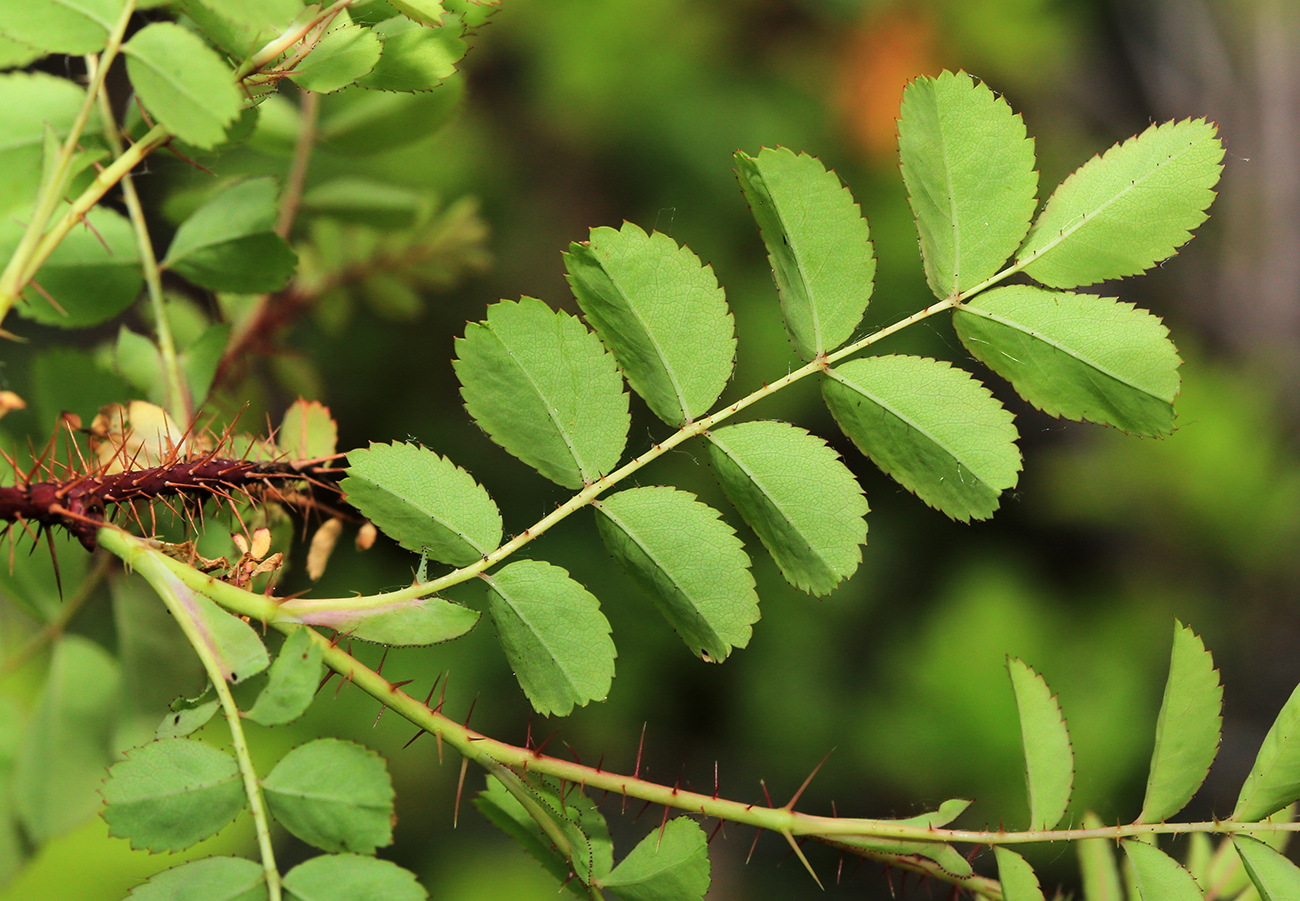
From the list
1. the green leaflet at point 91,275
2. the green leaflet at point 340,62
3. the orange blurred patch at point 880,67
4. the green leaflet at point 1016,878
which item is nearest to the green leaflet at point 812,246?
the green leaflet at point 340,62

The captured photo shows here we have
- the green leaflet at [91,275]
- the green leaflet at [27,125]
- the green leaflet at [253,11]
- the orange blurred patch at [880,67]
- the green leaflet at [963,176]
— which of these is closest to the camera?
the green leaflet at [253,11]

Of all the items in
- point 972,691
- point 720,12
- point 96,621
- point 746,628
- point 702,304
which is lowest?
point 972,691

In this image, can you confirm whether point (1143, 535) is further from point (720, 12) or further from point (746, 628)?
point (746, 628)

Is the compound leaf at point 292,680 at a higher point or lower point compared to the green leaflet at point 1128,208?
lower

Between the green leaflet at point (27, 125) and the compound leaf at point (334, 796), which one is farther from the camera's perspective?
the green leaflet at point (27, 125)

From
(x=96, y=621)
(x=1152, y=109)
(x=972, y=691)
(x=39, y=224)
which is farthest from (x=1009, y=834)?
(x=1152, y=109)

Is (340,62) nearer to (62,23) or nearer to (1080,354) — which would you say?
(62,23)

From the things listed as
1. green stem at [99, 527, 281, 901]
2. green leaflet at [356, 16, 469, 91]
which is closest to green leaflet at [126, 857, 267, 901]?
green stem at [99, 527, 281, 901]

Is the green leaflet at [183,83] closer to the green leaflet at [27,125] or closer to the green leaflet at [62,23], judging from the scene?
the green leaflet at [62,23]

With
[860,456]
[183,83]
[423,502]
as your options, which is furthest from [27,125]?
[860,456]
